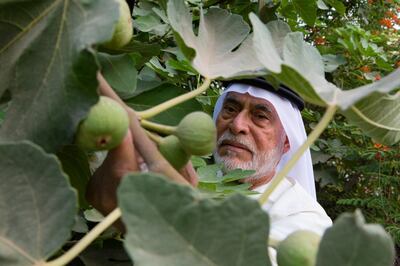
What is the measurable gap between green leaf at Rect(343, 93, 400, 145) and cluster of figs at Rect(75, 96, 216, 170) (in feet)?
0.43

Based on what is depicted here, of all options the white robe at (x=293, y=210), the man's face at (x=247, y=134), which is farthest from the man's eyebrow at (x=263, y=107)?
the white robe at (x=293, y=210)

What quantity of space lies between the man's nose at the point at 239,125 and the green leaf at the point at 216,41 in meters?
2.27

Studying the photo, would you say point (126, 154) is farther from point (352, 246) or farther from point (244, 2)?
point (244, 2)

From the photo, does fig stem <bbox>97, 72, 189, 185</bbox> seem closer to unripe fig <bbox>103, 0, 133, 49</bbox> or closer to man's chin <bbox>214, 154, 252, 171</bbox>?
unripe fig <bbox>103, 0, 133, 49</bbox>

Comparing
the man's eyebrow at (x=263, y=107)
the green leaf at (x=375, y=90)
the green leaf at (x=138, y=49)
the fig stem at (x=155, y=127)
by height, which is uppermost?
the green leaf at (x=375, y=90)

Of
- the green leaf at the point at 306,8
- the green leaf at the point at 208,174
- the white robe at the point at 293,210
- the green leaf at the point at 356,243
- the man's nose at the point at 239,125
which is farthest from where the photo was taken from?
the man's nose at the point at 239,125

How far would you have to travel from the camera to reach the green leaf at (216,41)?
644mm

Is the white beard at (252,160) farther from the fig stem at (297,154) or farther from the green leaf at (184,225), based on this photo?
the green leaf at (184,225)

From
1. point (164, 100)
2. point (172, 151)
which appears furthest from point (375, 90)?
point (164, 100)

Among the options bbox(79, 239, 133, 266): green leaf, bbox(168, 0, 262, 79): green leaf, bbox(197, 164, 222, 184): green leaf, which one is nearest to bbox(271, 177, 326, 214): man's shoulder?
bbox(197, 164, 222, 184): green leaf

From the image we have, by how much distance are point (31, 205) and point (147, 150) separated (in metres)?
0.11

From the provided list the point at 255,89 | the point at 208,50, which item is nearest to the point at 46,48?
the point at 208,50

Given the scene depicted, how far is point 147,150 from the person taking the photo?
1.60ft

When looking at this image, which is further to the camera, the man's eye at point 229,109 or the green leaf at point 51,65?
the man's eye at point 229,109
